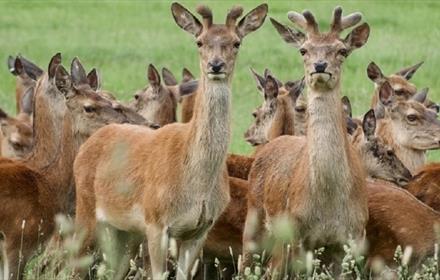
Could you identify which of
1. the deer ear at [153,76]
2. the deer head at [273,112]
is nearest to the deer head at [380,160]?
the deer head at [273,112]

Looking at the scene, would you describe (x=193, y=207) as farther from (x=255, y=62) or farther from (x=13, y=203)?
(x=255, y=62)

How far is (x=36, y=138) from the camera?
11648 mm

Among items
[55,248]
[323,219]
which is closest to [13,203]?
[55,248]

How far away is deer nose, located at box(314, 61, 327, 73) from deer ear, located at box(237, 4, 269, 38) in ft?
2.29

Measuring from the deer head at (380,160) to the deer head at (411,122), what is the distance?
1.05 meters

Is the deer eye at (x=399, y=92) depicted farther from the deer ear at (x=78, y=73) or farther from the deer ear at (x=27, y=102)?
the deer ear at (x=78, y=73)

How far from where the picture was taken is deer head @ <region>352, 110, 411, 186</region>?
12.1 meters

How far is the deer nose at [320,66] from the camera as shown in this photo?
9.81 meters

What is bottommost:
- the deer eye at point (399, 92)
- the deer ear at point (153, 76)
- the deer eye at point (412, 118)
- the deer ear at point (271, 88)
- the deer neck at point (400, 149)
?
the deer neck at point (400, 149)

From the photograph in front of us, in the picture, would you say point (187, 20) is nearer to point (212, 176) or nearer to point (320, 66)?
point (320, 66)

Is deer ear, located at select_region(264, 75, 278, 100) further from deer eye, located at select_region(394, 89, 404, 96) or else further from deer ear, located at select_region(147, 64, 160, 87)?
deer eye, located at select_region(394, 89, 404, 96)

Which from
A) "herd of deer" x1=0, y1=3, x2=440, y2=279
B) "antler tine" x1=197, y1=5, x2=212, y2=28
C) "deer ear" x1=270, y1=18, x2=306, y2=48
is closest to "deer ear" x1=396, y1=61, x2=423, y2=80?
"herd of deer" x1=0, y1=3, x2=440, y2=279

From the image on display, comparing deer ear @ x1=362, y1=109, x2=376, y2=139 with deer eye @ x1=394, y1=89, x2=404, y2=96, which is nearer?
deer ear @ x1=362, y1=109, x2=376, y2=139

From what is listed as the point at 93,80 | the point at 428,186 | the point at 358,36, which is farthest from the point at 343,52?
the point at 93,80
